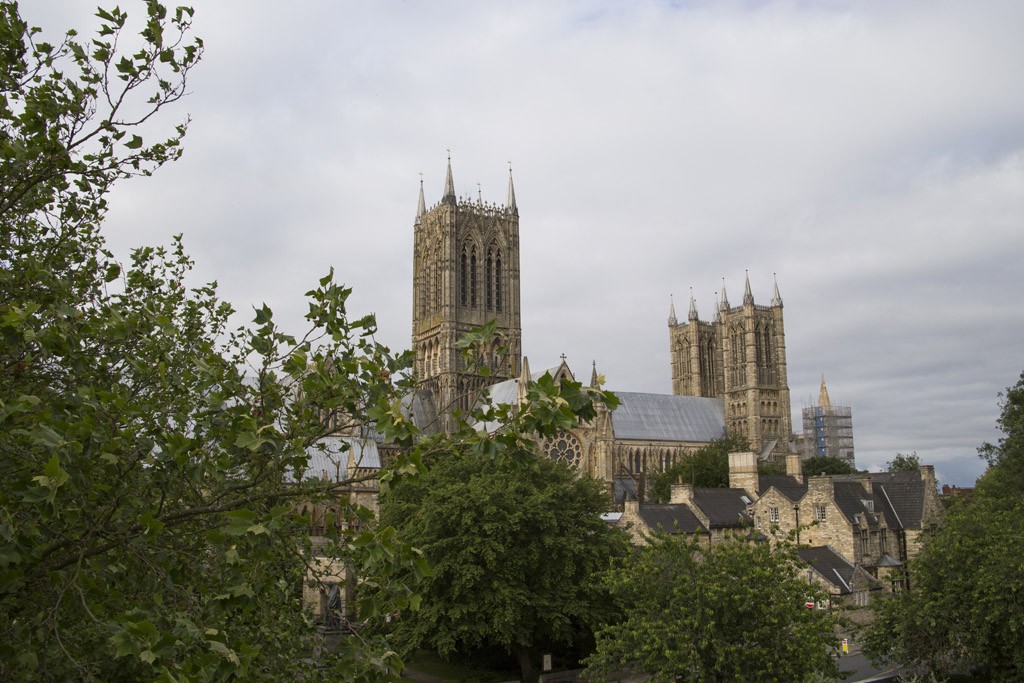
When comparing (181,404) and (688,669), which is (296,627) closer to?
(181,404)

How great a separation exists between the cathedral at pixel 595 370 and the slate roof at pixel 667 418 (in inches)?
6.4

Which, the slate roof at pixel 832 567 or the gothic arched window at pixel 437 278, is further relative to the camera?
the gothic arched window at pixel 437 278

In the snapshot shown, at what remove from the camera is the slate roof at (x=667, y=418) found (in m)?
117

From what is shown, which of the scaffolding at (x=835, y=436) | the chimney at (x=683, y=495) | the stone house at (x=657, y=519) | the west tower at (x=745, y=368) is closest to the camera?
the stone house at (x=657, y=519)

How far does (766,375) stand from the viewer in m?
131

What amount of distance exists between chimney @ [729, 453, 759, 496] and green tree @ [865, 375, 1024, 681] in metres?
26.7

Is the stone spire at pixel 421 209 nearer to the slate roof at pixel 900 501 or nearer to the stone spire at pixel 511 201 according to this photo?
the stone spire at pixel 511 201

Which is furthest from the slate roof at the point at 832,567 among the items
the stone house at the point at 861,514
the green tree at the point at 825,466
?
the green tree at the point at 825,466

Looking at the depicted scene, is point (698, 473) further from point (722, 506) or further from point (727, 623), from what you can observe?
point (727, 623)

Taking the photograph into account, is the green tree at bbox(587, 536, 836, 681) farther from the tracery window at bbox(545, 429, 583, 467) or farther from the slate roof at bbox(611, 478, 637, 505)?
→ the slate roof at bbox(611, 478, 637, 505)

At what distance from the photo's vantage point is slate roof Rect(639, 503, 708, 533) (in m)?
51.9

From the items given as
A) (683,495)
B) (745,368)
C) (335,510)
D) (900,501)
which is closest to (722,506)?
(683,495)

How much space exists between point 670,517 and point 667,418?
2720 inches

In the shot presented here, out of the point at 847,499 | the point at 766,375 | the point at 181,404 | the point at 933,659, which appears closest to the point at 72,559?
the point at 181,404
